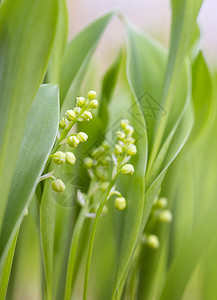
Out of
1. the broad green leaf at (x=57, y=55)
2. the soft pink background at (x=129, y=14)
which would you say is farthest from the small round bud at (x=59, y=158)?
the soft pink background at (x=129, y=14)

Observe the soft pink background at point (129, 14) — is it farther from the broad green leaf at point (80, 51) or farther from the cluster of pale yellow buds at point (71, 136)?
the cluster of pale yellow buds at point (71, 136)

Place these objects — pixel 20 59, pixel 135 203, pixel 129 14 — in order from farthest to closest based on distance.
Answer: pixel 129 14, pixel 135 203, pixel 20 59

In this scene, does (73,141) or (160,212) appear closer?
(73,141)

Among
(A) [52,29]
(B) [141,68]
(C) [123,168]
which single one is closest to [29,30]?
(A) [52,29]

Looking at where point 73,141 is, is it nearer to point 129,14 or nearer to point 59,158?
point 59,158

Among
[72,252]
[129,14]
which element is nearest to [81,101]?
[72,252]

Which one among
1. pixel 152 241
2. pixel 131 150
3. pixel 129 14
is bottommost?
pixel 152 241

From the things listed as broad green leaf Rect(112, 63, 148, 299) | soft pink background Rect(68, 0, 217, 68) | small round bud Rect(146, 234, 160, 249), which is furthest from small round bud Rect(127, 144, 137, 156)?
soft pink background Rect(68, 0, 217, 68)

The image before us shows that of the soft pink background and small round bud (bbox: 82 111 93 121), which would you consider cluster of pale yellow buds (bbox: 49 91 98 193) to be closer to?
small round bud (bbox: 82 111 93 121)
